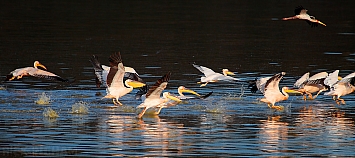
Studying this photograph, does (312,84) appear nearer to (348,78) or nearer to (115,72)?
(348,78)

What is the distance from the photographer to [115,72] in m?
15.5

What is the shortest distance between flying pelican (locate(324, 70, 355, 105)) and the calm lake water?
0.69 feet

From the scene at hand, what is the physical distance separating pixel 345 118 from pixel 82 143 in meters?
4.72

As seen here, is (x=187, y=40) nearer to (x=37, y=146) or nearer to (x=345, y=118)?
(x=345, y=118)

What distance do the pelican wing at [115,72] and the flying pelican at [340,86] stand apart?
370 centimetres

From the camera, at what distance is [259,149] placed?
1205 cm

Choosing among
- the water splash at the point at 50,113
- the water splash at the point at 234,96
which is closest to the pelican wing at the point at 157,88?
the water splash at the point at 50,113

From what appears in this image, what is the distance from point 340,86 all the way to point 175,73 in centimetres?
502

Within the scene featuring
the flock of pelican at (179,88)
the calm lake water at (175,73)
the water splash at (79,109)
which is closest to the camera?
the calm lake water at (175,73)

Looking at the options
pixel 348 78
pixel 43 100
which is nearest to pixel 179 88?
pixel 43 100

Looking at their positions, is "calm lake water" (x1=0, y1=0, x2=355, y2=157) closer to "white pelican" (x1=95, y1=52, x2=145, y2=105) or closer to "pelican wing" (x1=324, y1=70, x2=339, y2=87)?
"white pelican" (x1=95, y1=52, x2=145, y2=105)

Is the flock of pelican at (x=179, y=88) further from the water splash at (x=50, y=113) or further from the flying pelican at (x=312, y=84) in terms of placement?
the water splash at (x=50, y=113)

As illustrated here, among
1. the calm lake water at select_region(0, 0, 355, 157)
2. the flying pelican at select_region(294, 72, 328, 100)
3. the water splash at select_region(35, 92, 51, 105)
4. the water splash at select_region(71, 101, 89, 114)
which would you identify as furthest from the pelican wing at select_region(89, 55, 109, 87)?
the flying pelican at select_region(294, 72, 328, 100)

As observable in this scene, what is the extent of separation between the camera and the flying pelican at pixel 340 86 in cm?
1639
